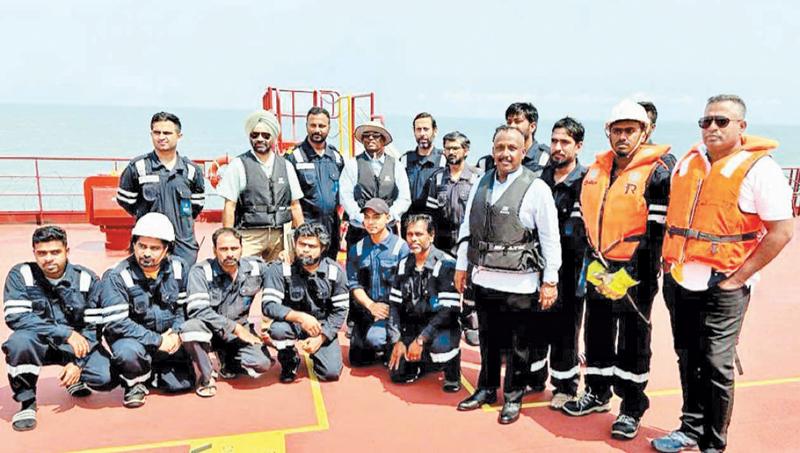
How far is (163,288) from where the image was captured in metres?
4.26

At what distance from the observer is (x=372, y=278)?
16.0 ft

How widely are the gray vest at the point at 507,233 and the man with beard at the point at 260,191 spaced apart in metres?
2.05

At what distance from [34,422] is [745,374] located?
557cm

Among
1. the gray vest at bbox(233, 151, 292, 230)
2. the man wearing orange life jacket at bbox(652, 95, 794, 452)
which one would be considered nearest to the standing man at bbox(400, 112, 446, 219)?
the gray vest at bbox(233, 151, 292, 230)

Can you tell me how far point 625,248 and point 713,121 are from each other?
0.86m

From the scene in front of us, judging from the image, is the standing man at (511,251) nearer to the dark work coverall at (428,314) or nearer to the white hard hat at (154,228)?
the dark work coverall at (428,314)

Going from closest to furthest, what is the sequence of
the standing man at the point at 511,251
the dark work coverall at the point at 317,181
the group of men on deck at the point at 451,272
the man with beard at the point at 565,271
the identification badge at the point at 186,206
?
the group of men on deck at the point at 451,272
the standing man at the point at 511,251
the man with beard at the point at 565,271
the identification badge at the point at 186,206
the dark work coverall at the point at 317,181

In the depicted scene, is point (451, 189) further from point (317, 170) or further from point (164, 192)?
point (164, 192)

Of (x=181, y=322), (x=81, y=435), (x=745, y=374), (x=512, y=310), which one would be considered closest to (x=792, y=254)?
(x=745, y=374)

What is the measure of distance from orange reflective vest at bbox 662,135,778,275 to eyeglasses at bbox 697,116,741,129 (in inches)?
6.8

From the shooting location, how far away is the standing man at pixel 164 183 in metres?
4.59

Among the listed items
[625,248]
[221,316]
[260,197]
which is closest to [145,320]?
[221,316]

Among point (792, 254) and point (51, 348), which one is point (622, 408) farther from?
point (792, 254)

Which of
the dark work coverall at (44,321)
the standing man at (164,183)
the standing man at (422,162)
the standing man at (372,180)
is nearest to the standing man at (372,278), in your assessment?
the standing man at (372,180)
